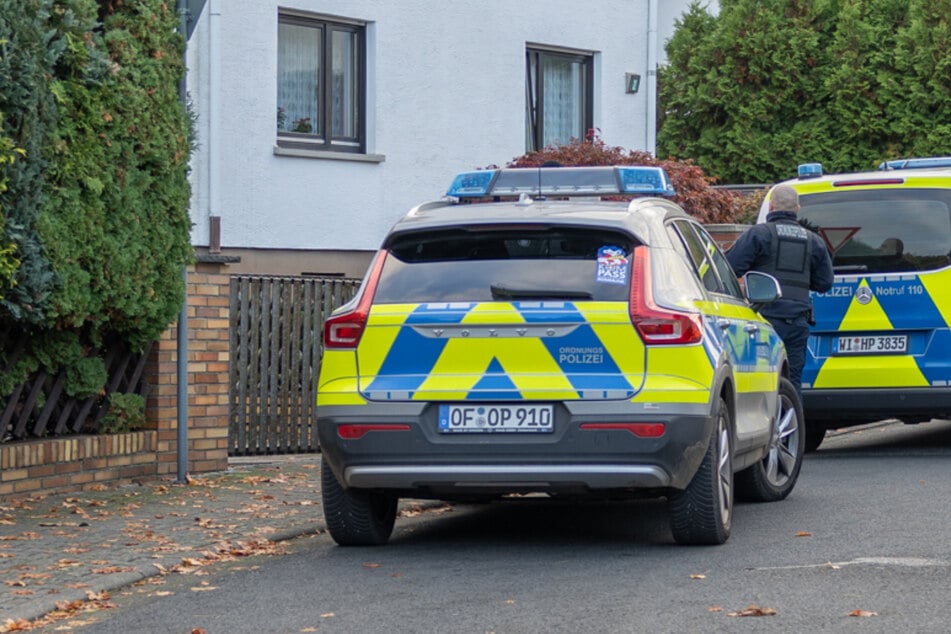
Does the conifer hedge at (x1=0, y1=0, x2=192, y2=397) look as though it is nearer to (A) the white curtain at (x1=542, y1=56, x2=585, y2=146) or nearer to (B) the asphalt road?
(B) the asphalt road

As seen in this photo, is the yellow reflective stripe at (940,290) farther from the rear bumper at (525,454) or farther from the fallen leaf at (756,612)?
the fallen leaf at (756,612)

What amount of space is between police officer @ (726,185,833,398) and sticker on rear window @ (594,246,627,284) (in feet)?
13.7

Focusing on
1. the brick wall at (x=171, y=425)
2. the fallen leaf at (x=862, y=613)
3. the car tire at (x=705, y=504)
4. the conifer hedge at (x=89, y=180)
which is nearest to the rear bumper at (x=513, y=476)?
the car tire at (x=705, y=504)

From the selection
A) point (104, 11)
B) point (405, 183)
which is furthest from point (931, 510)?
point (405, 183)

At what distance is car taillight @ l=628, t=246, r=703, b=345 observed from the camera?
8.20m

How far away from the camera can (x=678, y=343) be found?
8219 mm

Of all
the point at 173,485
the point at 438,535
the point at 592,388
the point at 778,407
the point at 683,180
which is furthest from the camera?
the point at 683,180

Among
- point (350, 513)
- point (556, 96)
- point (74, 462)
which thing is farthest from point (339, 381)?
point (556, 96)

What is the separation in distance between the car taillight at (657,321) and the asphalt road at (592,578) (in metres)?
1.00

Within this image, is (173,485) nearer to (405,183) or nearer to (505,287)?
(505,287)

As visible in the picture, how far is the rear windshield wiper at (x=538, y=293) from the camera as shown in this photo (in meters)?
8.32

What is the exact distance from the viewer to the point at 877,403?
13.0m

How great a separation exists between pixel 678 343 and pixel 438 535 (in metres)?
1.95

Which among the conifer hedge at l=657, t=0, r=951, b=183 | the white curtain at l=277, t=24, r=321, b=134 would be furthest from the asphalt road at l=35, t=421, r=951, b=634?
the conifer hedge at l=657, t=0, r=951, b=183
